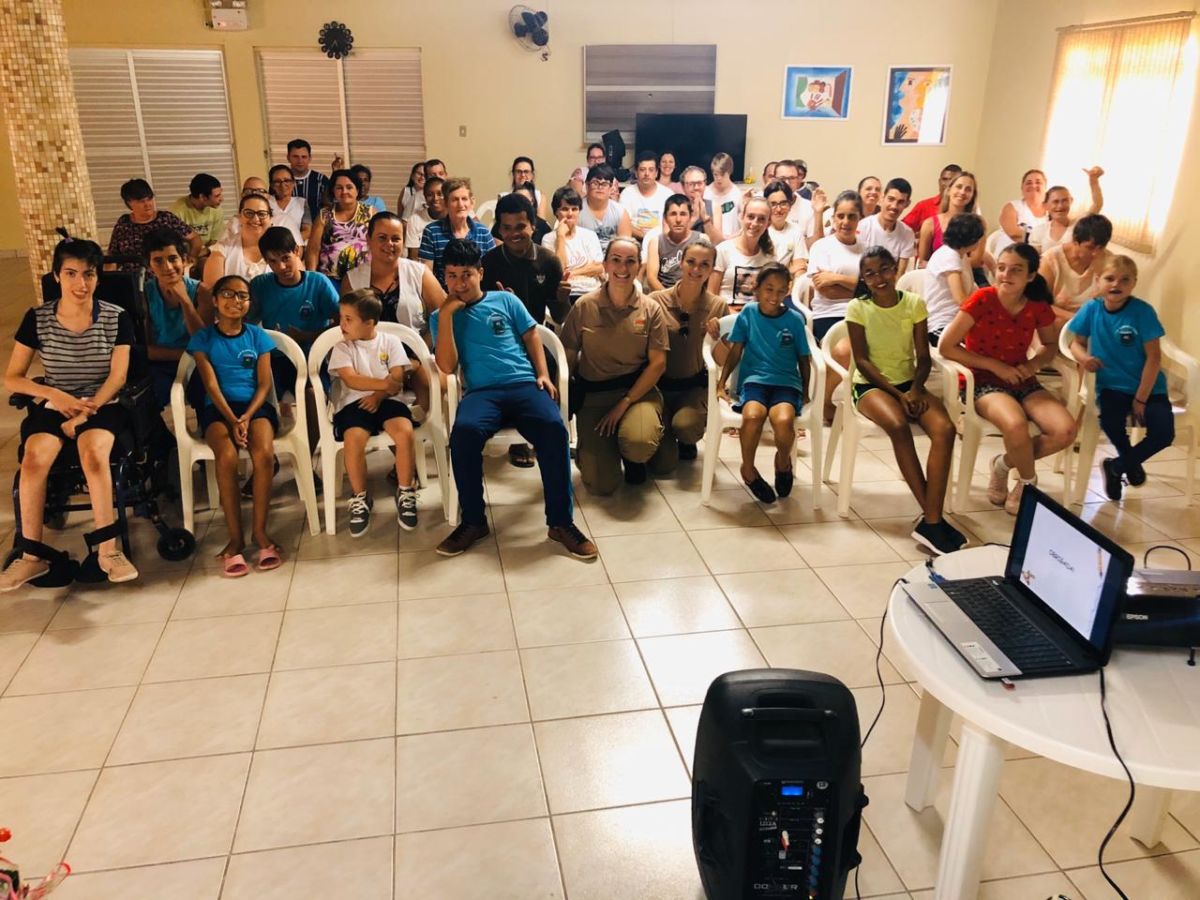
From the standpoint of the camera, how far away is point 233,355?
378cm

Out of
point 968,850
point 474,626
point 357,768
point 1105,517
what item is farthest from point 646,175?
point 968,850

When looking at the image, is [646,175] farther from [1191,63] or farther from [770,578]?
[770,578]

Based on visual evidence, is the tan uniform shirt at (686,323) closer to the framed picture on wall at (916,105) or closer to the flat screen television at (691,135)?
the flat screen television at (691,135)

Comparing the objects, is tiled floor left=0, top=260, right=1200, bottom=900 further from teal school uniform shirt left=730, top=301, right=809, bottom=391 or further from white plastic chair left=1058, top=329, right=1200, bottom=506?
teal school uniform shirt left=730, top=301, right=809, bottom=391

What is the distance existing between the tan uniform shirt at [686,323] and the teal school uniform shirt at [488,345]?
0.78 meters

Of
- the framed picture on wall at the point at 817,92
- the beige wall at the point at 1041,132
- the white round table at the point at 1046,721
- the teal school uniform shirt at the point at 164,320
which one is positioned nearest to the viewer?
the white round table at the point at 1046,721

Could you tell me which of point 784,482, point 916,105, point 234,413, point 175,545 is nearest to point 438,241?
point 234,413

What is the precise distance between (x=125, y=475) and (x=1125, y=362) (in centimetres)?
425

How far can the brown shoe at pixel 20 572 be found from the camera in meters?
3.47

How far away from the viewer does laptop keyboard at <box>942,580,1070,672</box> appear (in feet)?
6.17

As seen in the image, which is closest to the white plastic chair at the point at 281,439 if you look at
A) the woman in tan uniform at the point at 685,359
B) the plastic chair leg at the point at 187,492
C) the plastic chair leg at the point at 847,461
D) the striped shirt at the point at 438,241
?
the plastic chair leg at the point at 187,492

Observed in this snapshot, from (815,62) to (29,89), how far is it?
6.76 m

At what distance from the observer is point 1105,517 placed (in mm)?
4168

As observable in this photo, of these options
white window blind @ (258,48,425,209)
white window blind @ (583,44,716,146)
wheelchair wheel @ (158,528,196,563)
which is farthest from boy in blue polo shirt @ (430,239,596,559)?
white window blind @ (258,48,425,209)
